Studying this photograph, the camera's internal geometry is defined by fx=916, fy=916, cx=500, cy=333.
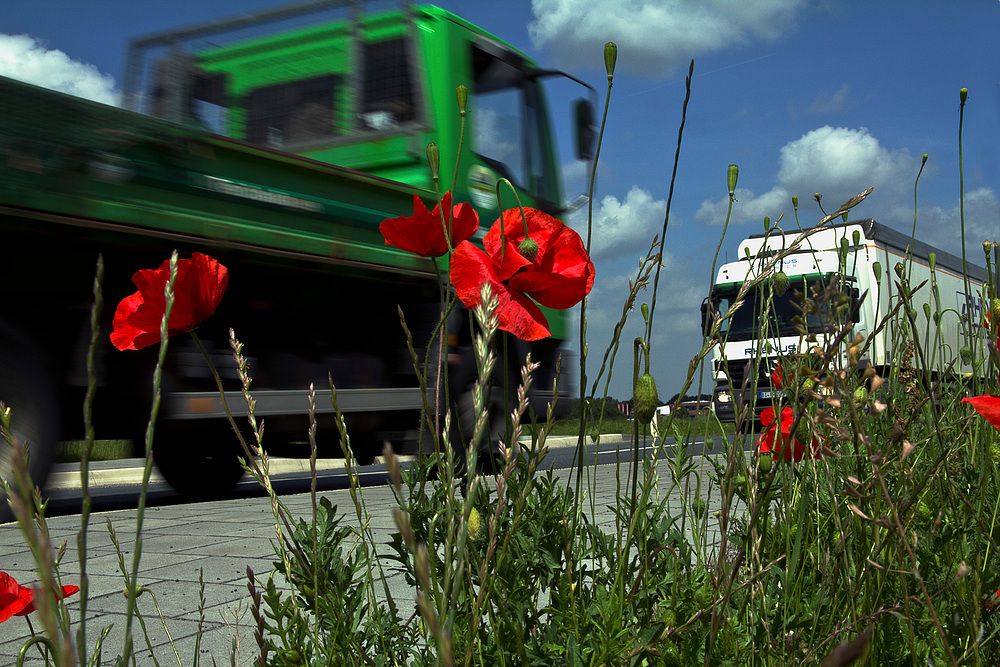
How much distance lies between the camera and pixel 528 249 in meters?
0.96

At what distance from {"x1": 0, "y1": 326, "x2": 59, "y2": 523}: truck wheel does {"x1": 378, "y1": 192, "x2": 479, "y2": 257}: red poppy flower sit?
137 inches

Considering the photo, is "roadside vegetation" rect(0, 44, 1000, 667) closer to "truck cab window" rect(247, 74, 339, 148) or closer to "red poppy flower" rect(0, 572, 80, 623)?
"red poppy flower" rect(0, 572, 80, 623)

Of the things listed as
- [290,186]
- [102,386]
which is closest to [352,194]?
[290,186]

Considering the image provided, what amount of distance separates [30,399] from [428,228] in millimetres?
3613

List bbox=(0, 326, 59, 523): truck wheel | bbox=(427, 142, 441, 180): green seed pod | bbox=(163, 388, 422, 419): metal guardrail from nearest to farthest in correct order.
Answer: bbox=(427, 142, 441, 180): green seed pod
bbox=(0, 326, 59, 523): truck wheel
bbox=(163, 388, 422, 419): metal guardrail

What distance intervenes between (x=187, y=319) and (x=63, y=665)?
79 cm

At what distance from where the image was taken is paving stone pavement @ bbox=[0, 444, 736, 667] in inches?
80.2

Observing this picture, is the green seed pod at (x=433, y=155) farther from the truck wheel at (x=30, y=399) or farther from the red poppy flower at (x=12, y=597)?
the truck wheel at (x=30, y=399)

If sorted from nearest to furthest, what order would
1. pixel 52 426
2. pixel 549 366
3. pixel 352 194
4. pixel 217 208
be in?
pixel 52 426, pixel 217 208, pixel 352 194, pixel 549 366

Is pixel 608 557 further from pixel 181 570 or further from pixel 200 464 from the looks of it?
pixel 200 464

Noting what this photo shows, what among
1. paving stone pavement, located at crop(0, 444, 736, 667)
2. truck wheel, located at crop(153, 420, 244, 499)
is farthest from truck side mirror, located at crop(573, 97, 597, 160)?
truck wheel, located at crop(153, 420, 244, 499)

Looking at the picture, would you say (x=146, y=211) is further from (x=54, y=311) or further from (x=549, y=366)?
(x=549, y=366)

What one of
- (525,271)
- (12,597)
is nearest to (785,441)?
(525,271)

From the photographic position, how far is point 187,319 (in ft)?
3.62
